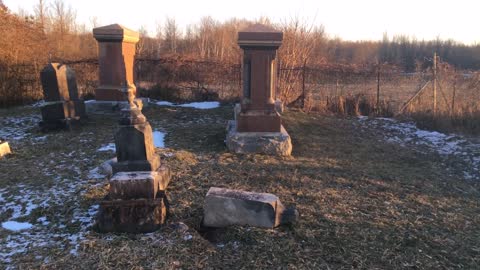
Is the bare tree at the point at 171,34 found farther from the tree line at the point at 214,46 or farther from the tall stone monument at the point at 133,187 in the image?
the tall stone monument at the point at 133,187

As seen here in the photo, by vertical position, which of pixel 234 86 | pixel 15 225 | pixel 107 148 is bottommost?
pixel 15 225

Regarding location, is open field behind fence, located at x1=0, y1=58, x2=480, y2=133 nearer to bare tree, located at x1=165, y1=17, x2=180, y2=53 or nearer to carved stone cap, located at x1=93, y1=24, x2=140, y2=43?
carved stone cap, located at x1=93, y1=24, x2=140, y2=43

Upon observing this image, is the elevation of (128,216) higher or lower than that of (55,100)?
lower

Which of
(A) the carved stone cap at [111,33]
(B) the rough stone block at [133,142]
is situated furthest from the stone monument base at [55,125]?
(B) the rough stone block at [133,142]

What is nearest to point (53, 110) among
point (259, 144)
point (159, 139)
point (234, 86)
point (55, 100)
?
point (55, 100)

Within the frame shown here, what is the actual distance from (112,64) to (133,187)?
6.66 metres

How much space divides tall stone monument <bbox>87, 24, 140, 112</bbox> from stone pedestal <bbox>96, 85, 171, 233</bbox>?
18.1ft

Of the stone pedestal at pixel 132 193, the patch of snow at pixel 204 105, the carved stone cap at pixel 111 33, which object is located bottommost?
the stone pedestal at pixel 132 193

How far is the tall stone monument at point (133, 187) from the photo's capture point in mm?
3557

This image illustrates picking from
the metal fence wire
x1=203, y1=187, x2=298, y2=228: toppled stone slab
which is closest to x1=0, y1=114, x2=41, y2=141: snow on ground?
the metal fence wire

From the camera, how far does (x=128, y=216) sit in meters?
3.56

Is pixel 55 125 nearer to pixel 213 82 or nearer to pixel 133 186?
pixel 133 186

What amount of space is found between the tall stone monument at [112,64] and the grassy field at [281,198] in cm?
202

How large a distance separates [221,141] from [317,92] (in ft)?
22.3
